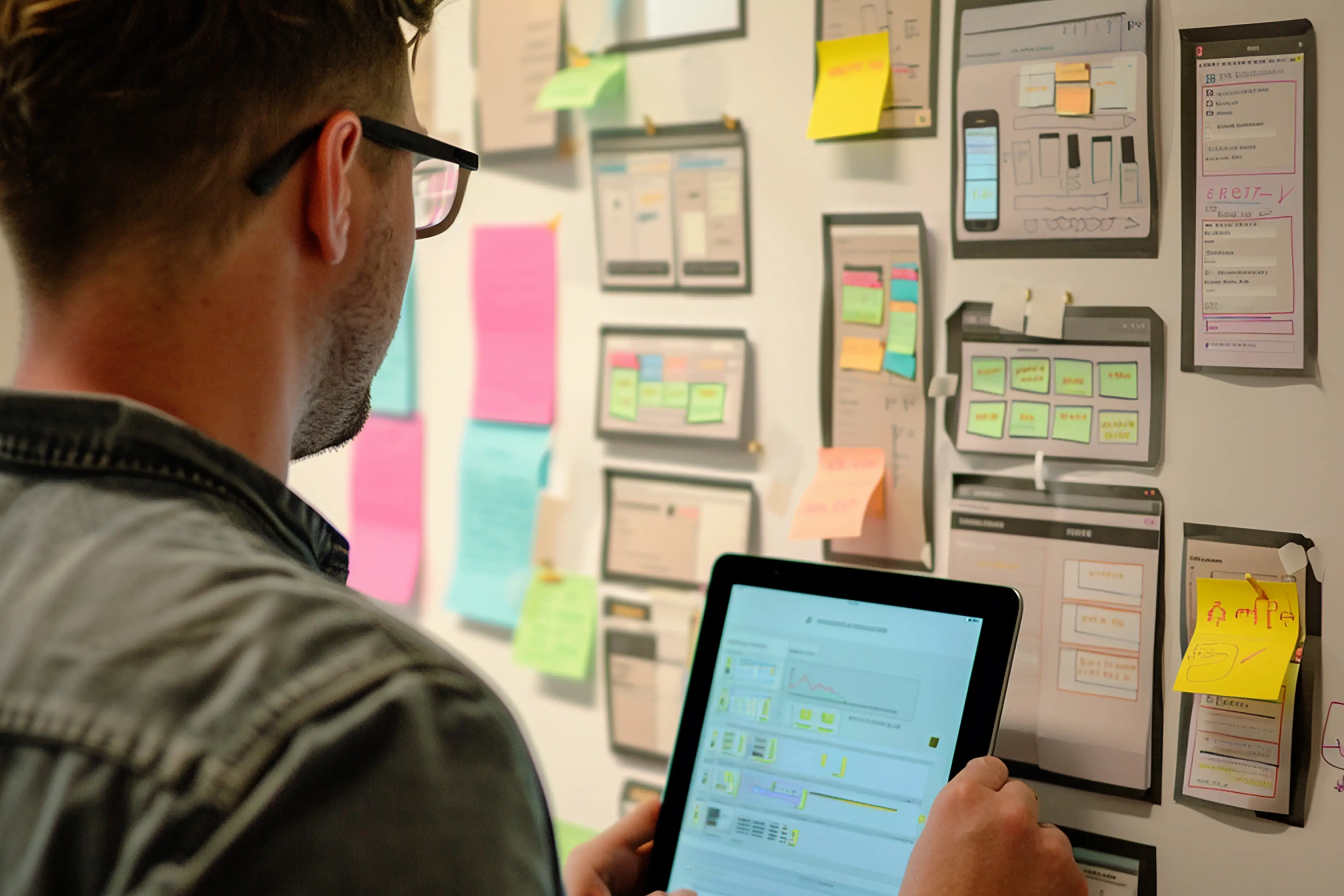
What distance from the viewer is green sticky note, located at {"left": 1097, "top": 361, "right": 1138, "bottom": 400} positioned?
2.78 ft

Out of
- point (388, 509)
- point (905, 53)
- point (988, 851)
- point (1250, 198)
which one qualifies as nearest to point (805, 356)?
point (905, 53)

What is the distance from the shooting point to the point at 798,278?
3.32 feet

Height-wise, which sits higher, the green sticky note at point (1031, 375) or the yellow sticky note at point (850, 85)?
the yellow sticky note at point (850, 85)

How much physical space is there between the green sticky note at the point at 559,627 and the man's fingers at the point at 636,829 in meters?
0.28

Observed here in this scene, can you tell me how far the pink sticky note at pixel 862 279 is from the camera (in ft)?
3.15

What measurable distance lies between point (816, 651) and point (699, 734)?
0.13 m

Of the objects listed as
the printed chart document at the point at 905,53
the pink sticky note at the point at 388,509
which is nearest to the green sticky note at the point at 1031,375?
the printed chart document at the point at 905,53

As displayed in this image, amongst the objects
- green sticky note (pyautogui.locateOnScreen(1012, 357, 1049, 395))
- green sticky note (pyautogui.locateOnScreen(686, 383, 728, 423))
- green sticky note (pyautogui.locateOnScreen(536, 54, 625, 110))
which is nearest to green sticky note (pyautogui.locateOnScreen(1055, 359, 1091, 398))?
green sticky note (pyautogui.locateOnScreen(1012, 357, 1049, 395))

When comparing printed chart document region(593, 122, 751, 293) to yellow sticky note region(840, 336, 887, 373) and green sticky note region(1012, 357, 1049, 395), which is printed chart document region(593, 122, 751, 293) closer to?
yellow sticky note region(840, 336, 887, 373)

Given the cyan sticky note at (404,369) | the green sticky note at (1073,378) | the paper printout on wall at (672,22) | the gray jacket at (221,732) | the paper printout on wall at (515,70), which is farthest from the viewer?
the cyan sticky note at (404,369)

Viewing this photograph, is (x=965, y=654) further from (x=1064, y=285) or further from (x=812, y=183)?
(x=812, y=183)

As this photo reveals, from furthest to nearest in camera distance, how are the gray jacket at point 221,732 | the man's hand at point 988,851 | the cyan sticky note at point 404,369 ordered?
1. the cyan sticky note at point 404,369
2. the man's hand at point 988,851
3. the gray jacket at point 221,732

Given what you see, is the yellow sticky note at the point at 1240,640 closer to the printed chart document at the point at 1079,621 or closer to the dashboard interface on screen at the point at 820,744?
the printed chart document at the point at 1079,621

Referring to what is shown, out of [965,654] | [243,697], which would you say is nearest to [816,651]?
[965,654]
